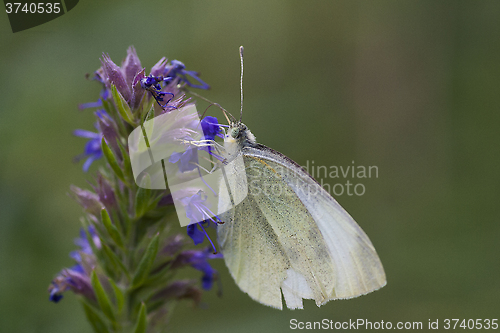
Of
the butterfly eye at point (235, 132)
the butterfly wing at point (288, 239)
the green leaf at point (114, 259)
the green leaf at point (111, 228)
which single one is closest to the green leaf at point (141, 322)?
the green leaf at point (114, 259)

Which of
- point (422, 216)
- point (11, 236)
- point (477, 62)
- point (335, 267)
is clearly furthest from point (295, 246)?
point (477, 62)

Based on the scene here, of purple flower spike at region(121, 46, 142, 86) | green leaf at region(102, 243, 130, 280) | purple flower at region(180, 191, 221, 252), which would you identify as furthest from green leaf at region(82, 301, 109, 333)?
purple flower spike at region(121, 46, 142, 86)

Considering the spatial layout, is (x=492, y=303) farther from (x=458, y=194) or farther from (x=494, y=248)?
(x=458, y=194)

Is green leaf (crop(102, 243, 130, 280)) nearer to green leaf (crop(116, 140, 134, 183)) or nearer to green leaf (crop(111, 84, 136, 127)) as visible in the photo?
green leaf (crop(116, 140, 134, 183))

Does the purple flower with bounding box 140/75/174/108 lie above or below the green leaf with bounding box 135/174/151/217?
above

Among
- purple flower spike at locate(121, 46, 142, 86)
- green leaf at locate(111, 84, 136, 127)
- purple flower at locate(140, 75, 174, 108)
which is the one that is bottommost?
green leaf at locate(111, 84, 136, 127)
